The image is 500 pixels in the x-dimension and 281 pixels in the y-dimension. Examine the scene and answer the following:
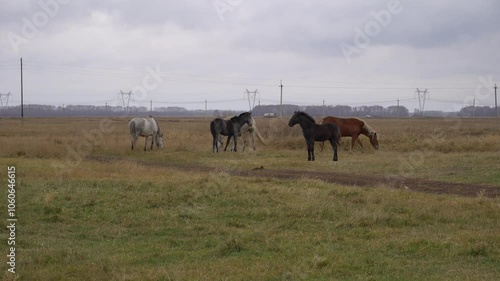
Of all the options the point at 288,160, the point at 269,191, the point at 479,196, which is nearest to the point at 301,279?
the point at 269,191

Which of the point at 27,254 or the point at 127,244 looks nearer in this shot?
the point at 27,254

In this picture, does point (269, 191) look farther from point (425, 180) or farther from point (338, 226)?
point (425, 180)

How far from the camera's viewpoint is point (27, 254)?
804cm

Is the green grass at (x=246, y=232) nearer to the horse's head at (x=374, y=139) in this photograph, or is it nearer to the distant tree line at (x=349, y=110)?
the horse's head at (x=374, y=139)

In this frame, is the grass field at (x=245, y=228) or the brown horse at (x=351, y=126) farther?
the brown horse at (x=351, y=126)

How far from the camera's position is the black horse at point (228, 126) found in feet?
92.6

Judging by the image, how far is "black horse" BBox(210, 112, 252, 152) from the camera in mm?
28219

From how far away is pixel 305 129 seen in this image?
24000 mm

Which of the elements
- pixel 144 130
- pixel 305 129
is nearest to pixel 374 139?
pixel 305 129

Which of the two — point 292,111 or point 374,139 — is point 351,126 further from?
point 292,111

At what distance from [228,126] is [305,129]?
609cm

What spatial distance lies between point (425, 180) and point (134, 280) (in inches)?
496

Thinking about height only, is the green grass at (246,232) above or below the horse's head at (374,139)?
below

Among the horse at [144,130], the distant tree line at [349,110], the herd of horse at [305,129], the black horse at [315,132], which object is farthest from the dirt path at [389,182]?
the distant tree line at [349,110]
